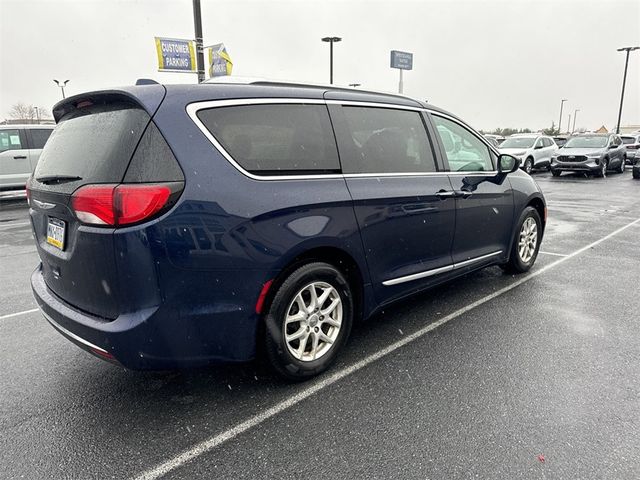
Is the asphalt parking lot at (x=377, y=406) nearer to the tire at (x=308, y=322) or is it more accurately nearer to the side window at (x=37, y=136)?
the tire at (x=308, y=322)

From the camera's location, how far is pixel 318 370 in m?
2.98

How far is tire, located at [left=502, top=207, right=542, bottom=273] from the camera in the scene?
16.4 feet

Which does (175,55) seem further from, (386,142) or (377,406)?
(377,406)

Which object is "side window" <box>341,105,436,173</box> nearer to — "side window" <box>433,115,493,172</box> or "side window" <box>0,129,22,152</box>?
"side window" <box>433,115,493,172</box>

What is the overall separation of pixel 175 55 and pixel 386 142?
8542mm

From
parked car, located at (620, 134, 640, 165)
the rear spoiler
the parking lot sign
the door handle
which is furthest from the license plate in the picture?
parked car, located at (620, 134, 640, 165)

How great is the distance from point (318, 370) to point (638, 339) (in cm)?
253

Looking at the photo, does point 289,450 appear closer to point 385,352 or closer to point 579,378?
point 385,352

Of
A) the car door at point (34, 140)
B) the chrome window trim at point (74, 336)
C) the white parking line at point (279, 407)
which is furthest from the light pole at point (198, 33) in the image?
the chrome window trim at point (74, 336)

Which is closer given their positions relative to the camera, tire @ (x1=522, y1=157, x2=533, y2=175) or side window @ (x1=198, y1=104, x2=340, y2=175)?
side window @ (x1=198, y1=104, x2=340, y2=175)

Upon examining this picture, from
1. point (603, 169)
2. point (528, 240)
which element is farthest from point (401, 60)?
point (528, 240)

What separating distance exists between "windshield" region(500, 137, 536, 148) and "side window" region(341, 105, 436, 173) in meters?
18.5

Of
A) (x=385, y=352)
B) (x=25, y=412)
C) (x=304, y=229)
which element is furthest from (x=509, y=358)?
(x=25, y=412)

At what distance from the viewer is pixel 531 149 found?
20125 mm
